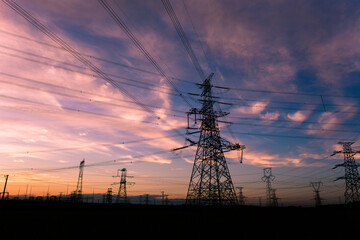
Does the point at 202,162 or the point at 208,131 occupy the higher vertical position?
the point at 208,131

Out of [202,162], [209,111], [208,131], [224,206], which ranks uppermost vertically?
[209,111]

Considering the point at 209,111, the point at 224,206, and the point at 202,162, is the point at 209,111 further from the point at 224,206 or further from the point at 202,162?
the point at 224,206

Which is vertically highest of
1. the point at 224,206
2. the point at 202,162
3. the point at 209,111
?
the point at 209,111

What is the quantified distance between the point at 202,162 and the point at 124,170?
52124mm

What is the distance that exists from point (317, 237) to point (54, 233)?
39.8 feet

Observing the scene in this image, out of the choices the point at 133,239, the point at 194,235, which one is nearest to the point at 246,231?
the point at 194,235

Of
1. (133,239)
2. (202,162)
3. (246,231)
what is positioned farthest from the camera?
(202,162)

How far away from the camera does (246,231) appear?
1106 cm

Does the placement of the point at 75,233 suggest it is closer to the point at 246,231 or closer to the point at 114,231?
the point at 114,231

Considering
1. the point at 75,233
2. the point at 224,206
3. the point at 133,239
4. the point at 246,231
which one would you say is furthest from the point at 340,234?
the point at 224,206

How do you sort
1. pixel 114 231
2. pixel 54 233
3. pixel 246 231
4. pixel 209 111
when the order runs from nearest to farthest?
1. pixel 54 233
2. pixel 114 231
3. pixel 246 231
4. pixel 209 111

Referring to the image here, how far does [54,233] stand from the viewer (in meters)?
9.42

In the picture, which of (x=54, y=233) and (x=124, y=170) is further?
(x=124, y=170)

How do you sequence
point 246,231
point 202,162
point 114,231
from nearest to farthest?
point 114,231 → point 246,231 → point 202,162
